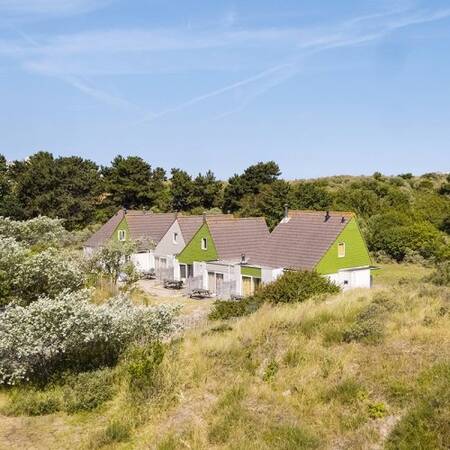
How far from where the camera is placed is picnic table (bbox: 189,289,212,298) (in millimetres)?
32531

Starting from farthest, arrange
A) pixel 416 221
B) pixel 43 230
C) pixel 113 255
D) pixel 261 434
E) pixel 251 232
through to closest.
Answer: pixel 416 221
pixel 43 230
pixel 251 232
pixel 113 255
pixel 261 434

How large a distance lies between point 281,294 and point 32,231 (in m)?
26.3

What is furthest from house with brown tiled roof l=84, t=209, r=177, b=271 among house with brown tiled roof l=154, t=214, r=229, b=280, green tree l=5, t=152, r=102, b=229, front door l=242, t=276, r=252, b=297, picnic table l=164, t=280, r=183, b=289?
green tree l=5, t=152, r=102, b=229

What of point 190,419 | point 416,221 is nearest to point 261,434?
point 190,419

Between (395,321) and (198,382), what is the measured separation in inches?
219

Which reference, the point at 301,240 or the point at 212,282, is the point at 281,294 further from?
the point at 212,282

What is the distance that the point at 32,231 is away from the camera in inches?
1599

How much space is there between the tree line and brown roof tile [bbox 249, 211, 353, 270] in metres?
18.8

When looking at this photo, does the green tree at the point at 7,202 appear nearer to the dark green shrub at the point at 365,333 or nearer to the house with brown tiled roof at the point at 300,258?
the house with brown tiled roof at the point at 300,258

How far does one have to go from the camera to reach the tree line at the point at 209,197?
164ft

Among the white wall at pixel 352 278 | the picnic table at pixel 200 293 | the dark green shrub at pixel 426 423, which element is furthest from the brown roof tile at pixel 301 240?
the dark green shrub at pixel 426 423

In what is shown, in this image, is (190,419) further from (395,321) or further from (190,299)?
(190,299)

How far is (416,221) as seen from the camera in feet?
176

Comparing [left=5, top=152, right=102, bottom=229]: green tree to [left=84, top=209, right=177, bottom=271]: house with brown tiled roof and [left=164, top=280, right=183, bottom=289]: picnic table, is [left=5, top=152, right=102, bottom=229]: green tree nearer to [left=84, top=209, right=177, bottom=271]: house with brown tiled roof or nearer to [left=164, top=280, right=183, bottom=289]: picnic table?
[left=84, top=209, right=177, bottom=271]: house with brown tiled roof
